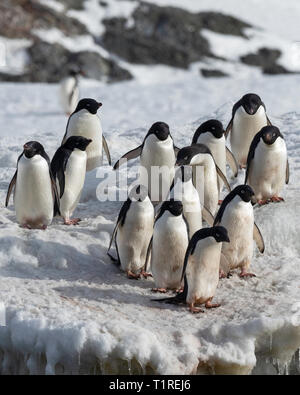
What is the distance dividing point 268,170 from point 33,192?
1.99 m

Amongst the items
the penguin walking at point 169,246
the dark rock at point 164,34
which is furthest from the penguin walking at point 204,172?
the dark rock at point 164,34

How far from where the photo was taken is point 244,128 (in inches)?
317

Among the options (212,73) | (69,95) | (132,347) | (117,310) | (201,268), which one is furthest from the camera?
(212,73)

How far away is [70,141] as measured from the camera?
705 centimetres

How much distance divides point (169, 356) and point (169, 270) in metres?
1.03

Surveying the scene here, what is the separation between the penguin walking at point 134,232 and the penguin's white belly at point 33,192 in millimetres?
826

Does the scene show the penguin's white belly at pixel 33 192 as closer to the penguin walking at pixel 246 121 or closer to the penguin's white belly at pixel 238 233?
the penguin's white belly at pixel 238 233

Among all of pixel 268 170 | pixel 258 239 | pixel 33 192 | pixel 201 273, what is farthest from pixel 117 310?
pixel 268 170

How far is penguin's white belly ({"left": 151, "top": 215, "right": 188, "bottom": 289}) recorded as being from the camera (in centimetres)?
589

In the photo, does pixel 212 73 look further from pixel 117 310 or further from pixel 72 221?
pixel 117 310

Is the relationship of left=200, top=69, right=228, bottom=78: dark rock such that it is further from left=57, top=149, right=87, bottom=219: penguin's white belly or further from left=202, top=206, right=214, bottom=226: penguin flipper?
left=202, top=206, right=214, bottom=226: penguin flipper

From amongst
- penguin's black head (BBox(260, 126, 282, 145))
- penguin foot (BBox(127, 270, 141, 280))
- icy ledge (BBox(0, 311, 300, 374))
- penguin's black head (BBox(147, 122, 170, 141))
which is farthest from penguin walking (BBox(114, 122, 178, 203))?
icy ledge (BBox(0, 311, 300, 374))

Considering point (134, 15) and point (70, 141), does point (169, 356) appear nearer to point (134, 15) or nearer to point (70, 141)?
point (70, 141)

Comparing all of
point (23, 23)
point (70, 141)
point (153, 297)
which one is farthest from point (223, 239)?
point (23, 23)
